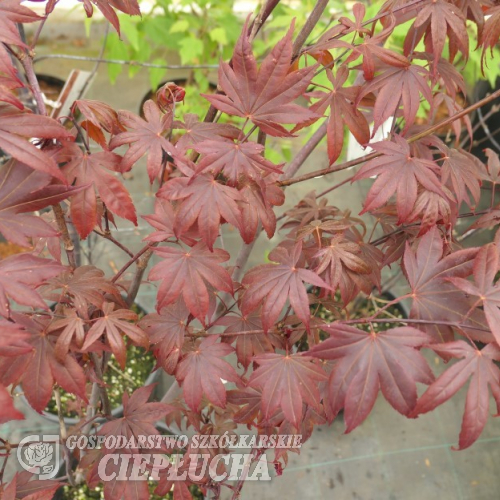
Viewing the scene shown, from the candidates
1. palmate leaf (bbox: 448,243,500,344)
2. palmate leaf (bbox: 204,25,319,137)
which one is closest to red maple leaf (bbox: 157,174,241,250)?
palmate leaf (bbox: 204,25,319,137)

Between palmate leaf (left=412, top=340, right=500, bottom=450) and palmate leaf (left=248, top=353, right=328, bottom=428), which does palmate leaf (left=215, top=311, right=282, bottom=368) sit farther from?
palmate leaf (left=412, top=340, right=500, bottom=450)

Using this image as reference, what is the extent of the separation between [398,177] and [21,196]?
1.91ft

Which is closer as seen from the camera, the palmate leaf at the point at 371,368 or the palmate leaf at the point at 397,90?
the palmate leaf at the point at 371,368

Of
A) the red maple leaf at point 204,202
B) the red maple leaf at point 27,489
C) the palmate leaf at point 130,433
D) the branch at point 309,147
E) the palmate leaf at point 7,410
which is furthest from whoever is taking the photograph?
the branch at point 309,147

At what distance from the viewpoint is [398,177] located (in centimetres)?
87

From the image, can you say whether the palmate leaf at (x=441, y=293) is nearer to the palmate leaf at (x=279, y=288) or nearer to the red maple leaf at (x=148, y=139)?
the palmate leaf at (x=279, y=288)

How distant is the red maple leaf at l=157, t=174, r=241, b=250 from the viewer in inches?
30.6

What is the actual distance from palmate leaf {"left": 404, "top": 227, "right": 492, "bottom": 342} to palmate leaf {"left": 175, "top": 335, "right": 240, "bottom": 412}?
35 cm

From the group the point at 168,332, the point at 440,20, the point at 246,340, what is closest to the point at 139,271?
the point at 168,332

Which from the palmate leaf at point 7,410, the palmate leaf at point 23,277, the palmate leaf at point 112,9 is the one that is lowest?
the palmate leaf at point 7,410

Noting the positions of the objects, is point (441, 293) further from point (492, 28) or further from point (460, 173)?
point (492, 28)

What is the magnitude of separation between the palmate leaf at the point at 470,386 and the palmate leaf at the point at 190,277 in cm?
36

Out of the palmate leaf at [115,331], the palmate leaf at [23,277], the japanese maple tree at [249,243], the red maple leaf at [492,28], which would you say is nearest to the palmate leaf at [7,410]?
the japanese maple tree at [249,243]

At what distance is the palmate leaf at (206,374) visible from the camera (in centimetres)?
93
